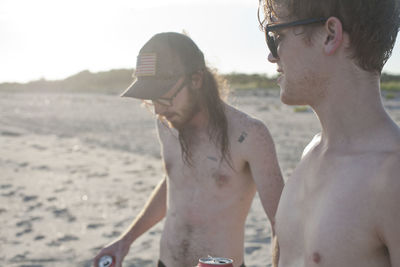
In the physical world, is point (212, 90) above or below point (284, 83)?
below

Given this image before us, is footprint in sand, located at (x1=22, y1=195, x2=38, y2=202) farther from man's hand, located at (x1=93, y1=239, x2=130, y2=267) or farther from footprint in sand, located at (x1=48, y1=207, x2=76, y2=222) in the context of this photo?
man's hand, located at (x1=93, y1=239, x2=130, y2=267)

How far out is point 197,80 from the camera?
2.83 meters

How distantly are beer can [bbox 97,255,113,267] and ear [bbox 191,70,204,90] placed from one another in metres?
1.02

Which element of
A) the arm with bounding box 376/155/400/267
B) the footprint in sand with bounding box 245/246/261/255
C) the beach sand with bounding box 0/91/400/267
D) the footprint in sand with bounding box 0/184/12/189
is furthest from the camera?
the footprint in sand with bounding box 0/184/12/189

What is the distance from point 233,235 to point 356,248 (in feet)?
4.05

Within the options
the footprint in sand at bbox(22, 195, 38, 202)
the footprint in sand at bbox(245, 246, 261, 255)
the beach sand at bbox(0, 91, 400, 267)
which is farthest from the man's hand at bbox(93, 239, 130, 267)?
the footprint in sand at bbox(22, 195, 38, 202)

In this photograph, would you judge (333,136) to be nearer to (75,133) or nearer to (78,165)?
(78,165)

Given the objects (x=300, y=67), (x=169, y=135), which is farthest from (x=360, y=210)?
(x=169, y=135)

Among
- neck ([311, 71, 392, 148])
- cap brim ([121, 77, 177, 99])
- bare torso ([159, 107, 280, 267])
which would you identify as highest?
neck ([311, 71, 392, 148])

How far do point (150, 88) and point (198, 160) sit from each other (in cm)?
46

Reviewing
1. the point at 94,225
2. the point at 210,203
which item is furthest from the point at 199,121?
the point at 94,225

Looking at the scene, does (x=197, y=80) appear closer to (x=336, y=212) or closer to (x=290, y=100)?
(x=290, y=100)

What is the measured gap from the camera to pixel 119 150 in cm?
1138

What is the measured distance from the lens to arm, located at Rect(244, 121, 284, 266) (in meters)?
2.39
